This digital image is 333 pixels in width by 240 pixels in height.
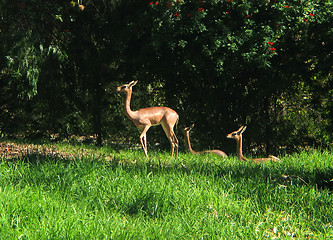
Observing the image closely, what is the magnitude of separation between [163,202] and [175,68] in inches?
213

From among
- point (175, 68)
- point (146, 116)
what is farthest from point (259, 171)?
point (175, 68)

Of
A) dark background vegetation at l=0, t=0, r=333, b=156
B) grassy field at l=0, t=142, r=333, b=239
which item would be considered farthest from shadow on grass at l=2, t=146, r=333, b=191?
dark background vegetation at l=0, t=0, r=333, b=156

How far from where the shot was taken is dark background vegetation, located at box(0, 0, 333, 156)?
8.76 meters

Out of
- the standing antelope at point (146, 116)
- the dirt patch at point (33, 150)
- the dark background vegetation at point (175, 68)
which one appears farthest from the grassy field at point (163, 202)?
the dark background vegetation at point (175, 68)

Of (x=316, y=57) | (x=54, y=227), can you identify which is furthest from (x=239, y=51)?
(x=54, y=227)

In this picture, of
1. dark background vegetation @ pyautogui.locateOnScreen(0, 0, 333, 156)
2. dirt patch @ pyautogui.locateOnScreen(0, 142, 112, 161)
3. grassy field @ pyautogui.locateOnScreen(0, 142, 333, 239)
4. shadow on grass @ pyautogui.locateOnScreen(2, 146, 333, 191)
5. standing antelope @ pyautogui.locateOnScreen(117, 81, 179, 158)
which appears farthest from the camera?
dark background vegetation @ pyautogui.locateOnScreen(0, 0, 333, 156)

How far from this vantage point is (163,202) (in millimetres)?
4676

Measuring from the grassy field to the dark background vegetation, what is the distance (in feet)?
11.5

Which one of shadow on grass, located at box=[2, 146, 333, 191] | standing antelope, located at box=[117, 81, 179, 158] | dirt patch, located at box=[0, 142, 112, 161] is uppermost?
standing antelope, located at box=[117, 81, 179, 158]

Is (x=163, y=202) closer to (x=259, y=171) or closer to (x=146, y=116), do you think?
(x=259, y=171)

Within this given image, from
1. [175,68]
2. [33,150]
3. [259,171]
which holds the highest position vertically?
[175,68]

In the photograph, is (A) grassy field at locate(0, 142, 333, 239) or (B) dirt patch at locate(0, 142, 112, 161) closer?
(A) grassy field at locate(0, 142, 333, 239)

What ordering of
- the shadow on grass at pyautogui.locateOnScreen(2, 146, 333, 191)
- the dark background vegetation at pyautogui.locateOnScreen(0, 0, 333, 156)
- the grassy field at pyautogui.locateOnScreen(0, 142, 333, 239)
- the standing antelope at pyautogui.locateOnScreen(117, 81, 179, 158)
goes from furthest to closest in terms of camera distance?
the dark background vegetation at pyautogui.locateOnScreen(0, 0, 333, 156)
the standing antelope at pyautogui.locateOnScreen(117, 81, 179, 158)
the shadow on grass at pyautogui.locateOnScreen(2, 146, 333, 191)
the grassy field at pyautogui.locateOnScreen(0, 142, 333, 239)

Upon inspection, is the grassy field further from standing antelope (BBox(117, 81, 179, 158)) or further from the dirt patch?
standing antelope (BBox(117, 81, 179, 158))
